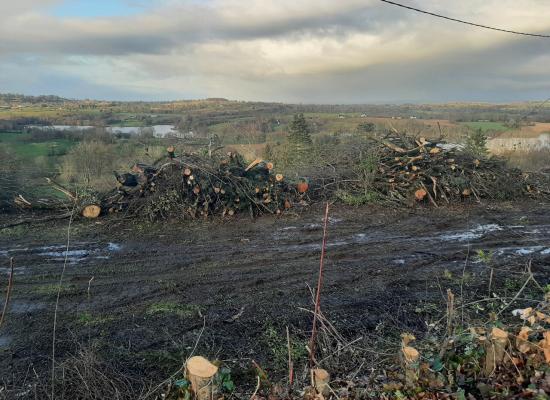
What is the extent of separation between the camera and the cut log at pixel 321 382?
317 centimetres

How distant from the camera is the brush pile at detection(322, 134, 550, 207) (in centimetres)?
1070

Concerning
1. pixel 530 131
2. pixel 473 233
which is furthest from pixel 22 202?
pixel 530 131

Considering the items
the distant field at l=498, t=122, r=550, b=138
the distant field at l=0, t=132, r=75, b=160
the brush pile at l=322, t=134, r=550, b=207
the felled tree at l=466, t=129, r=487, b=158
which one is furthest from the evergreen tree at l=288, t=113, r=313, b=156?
the distant field at l=498, t=122, r=550, b=138

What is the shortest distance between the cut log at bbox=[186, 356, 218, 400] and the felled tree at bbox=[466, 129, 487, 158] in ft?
34.6

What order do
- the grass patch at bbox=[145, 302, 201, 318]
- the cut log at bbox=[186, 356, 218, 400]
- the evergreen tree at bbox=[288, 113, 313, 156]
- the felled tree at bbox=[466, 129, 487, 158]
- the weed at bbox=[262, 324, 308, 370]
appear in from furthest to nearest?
the evergreen tree at bbox=[288, 113, 313, 156] < the felled tree at bbox=[466, 129, 487, 158] < the grass patch at bbox=[145, 302, 201, 318] < the weed at bbox=[262, 324, 308, 370] < the cut log at bbox=[186, 356, 218, 400]

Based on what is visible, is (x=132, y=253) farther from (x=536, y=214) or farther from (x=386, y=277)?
(x=536, y=214)

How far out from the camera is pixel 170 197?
9.41 metres

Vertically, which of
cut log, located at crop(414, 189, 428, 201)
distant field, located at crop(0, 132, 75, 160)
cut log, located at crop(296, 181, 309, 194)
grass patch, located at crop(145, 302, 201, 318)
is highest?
distant field, located at crop(0, 132, 75, 160)

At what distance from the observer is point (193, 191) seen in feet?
31.3

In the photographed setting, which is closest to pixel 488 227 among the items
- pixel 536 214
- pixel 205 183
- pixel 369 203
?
pixel 536 214

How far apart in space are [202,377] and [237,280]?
10.8ft

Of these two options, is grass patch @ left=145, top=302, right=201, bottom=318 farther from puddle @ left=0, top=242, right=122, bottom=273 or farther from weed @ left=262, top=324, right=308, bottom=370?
puddle @ left=0, top=242, right=122, bottom=273

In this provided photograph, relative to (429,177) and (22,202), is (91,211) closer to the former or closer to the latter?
(22,202)

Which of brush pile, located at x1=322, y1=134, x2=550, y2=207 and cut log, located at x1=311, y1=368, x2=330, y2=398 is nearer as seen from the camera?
cut log, located at x1=311, y1=368, x2=330, y2=398
